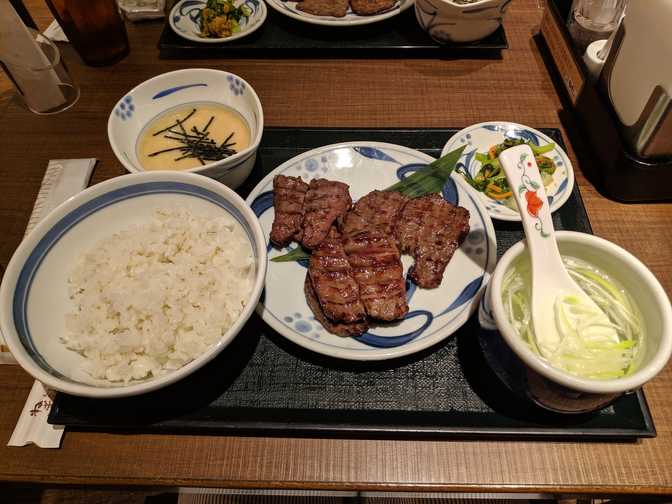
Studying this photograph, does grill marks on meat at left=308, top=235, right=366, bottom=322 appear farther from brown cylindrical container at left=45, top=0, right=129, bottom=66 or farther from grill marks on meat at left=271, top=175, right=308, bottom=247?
brown cylindrical container at left=45, top=0, right=129, bottom=66

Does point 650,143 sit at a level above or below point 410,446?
above

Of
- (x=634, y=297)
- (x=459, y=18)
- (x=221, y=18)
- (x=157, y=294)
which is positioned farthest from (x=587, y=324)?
(x=221, y=18)

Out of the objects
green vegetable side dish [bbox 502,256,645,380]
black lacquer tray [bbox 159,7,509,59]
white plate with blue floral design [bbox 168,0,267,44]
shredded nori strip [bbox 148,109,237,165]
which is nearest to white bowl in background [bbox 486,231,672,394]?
green vegetable side dish [bbox 502,256,645,380]

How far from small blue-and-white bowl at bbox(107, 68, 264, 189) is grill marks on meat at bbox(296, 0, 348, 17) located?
991 millimetres

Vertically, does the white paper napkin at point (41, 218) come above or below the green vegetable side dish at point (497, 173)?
above

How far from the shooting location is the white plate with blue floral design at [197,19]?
292cm

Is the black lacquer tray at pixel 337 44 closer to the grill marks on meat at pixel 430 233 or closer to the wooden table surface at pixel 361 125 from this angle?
the wooden table surface at pixel 361 125

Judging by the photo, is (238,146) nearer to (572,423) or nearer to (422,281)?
(422,281)

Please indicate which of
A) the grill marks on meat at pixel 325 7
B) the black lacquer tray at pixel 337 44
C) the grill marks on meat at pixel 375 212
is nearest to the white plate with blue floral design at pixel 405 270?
the grill marks on meat at pixel 375 212

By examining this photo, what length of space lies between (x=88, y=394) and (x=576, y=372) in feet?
4.84

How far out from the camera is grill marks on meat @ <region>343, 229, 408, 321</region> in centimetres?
172

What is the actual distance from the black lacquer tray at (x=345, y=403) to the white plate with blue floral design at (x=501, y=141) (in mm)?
667

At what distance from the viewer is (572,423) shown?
159cm

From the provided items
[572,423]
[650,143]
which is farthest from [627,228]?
[572,423]
